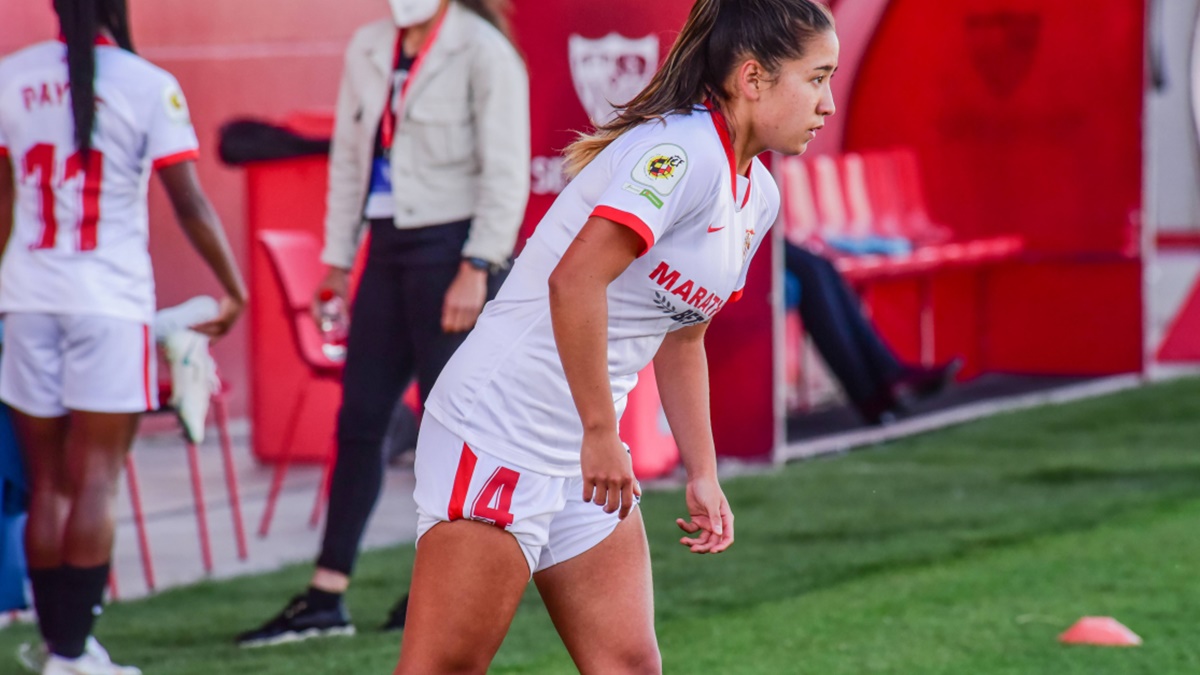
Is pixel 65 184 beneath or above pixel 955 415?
above

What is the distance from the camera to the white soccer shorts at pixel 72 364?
452cm

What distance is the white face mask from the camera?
17.4 ft

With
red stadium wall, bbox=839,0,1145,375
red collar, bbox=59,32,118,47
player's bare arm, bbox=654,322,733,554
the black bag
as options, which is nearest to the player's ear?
player's bare arm, bbox=654,322,733,554

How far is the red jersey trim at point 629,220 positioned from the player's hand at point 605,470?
0.95 feet

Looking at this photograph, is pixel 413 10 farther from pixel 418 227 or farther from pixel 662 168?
pixel 662 168

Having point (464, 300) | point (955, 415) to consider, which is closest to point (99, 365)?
point (464, 300)

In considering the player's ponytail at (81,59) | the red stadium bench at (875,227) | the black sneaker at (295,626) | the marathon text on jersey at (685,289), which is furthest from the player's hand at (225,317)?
the red stadium bench at (875,227)

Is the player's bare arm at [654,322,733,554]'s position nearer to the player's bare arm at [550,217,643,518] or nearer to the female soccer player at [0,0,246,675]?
the player's bare arm at [550,217,643,518]

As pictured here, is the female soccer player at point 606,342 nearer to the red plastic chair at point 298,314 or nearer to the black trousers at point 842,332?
the red plastic chair at point 298,314

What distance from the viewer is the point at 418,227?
5.24 meters

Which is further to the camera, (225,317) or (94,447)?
(225,317)

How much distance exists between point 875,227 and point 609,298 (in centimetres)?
863

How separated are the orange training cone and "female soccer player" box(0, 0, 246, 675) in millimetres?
2575

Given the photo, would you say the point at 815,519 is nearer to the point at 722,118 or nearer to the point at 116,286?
the point at 116,286
